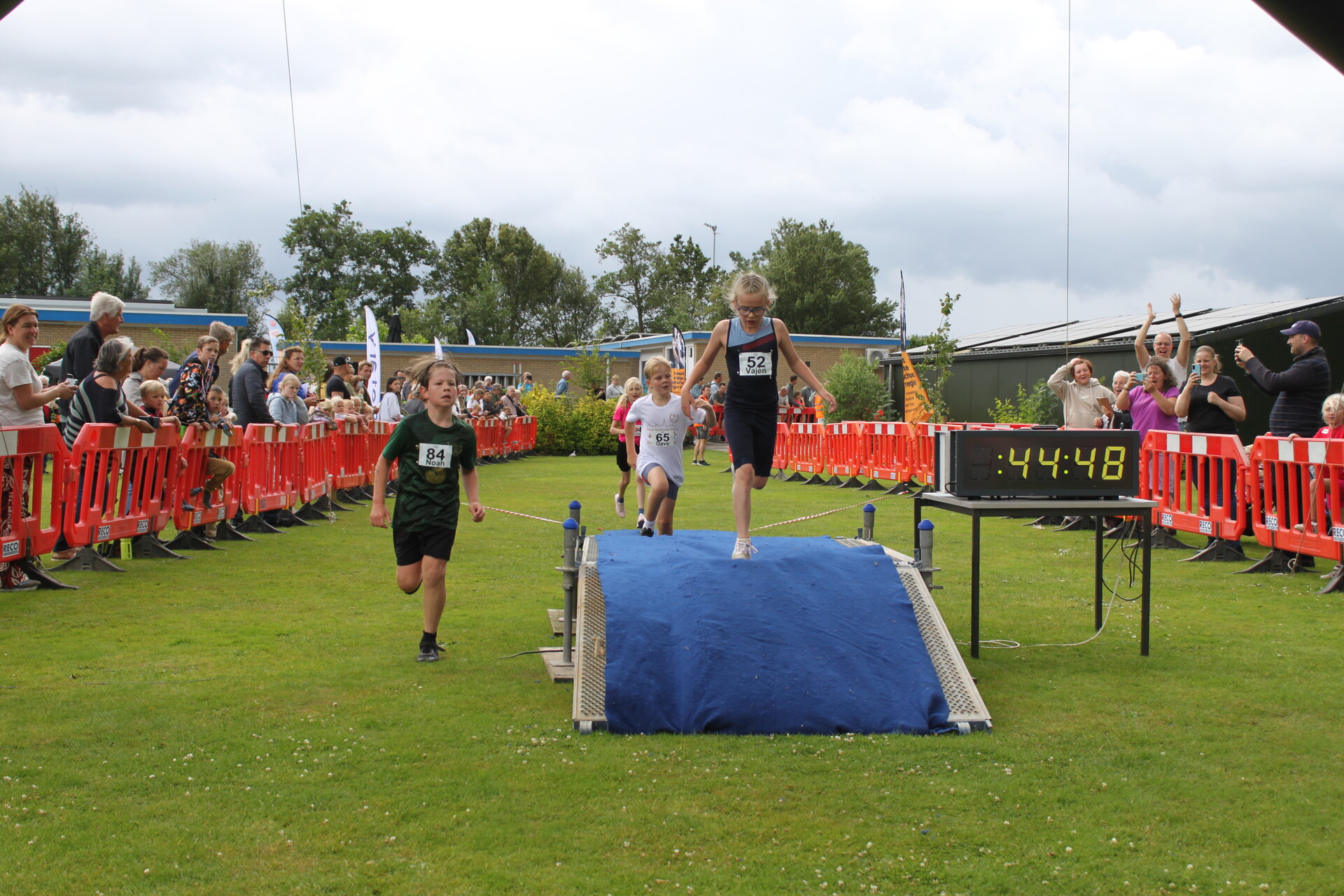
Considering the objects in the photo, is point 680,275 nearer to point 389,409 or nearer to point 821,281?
point 821,281

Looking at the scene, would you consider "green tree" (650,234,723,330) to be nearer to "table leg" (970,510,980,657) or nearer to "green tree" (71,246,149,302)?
"green tree" (71,246,149,302)

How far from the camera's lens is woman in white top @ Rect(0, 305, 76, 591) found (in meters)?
8.53

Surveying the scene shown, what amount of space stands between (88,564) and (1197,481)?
1119 cm

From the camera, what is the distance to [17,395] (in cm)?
870

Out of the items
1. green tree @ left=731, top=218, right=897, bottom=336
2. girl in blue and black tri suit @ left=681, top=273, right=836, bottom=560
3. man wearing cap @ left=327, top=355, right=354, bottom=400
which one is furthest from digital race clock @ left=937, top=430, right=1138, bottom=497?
green tree @ left=731, top=218, right=897, bottom=336

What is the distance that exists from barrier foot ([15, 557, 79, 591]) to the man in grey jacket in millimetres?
4219

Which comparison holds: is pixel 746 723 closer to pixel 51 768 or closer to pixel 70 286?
pixel 51 768

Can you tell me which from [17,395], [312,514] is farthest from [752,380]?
[312,514]

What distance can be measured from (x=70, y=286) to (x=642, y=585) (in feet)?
253

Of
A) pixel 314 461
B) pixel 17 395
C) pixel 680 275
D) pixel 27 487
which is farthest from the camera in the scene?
pixel 680 275

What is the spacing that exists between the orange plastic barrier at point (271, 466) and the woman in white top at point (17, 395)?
351 cm

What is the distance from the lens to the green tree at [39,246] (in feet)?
229

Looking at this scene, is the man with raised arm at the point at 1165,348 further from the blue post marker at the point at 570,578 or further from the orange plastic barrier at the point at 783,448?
the orange plastic barrier at the point at 783,448

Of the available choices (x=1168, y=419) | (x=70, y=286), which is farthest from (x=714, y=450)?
(x=70, y=286)
